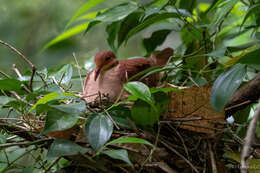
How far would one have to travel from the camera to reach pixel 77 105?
720 mm

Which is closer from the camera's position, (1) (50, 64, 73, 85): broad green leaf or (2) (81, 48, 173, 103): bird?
(1) (50, 64, 73, 85): broad green leaf

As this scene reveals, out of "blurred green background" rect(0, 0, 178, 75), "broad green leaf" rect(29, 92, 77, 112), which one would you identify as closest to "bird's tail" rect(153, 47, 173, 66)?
"broad green leaf" rect(29, 92, 77, 112)

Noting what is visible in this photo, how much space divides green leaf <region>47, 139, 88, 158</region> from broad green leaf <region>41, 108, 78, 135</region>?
5cm

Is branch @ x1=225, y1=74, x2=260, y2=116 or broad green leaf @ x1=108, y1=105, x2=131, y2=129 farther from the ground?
branch @ x1=225, y1=74, x2=260, y2=116

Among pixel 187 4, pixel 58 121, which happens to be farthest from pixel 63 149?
pixel 187 4

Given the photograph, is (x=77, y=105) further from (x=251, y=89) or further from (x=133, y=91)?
(x=251, y=89)

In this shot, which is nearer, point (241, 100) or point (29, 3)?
point (241, 100)

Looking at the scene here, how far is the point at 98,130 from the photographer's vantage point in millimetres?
700

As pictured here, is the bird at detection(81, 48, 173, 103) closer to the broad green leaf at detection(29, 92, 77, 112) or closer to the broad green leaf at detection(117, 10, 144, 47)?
the broad green leaf at detection(117, 10, 144, 47)

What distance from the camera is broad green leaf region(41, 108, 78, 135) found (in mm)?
676

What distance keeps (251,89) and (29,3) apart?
244 centimetres

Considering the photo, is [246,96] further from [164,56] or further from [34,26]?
[34,26]

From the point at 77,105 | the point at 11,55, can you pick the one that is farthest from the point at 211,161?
the point at 11,55

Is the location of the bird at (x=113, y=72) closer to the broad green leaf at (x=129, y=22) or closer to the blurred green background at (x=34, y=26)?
the broad green leaf at (x=129, y=22)
